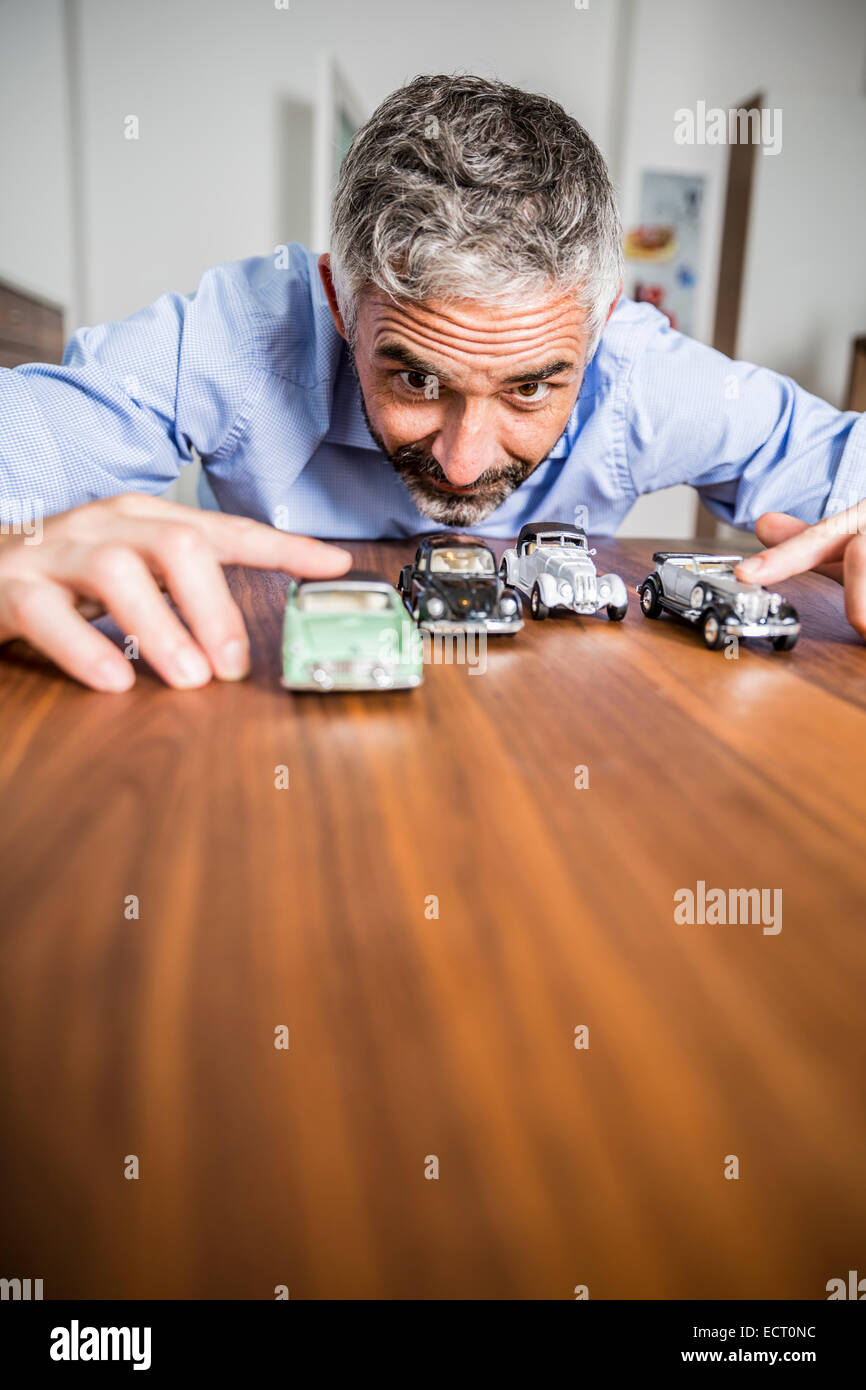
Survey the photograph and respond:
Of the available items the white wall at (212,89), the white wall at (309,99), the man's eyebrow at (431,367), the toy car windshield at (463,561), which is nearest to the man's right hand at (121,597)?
the toy car windshield at (463,561)

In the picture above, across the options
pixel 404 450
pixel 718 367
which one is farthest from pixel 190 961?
pixel 718 367

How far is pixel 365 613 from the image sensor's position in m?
1.04

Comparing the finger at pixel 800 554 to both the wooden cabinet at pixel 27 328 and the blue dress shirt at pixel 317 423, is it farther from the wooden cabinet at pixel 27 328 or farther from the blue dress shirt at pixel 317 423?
the wooden cabinet at pixel 27 328

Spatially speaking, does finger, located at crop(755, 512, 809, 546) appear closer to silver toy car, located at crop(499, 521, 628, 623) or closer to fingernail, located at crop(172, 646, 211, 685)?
silver toy car, located at crop(499, 521, 628, 623)

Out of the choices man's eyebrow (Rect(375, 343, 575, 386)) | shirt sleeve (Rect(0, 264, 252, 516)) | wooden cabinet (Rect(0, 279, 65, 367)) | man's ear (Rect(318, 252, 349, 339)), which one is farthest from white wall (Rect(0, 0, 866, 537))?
man's eyebrow (Rect(375, 343, 575, 386))

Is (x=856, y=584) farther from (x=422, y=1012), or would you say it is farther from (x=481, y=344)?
(x=422, y=1012)

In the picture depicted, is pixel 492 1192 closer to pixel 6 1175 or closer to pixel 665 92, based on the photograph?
pixel 6 1175

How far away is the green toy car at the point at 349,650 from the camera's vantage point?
989mm

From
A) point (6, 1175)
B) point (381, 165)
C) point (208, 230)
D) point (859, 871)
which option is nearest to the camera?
point (6, 1175)

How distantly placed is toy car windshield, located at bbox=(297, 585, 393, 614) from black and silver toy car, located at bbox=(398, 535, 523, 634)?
148 millimetres

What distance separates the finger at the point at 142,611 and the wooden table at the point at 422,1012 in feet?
0.28

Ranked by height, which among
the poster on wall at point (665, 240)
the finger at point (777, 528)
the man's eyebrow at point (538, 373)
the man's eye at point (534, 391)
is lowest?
the finger at point (777, 528)

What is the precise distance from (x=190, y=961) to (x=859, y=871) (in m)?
0.50

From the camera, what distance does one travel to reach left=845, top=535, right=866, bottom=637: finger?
132 centimetres
